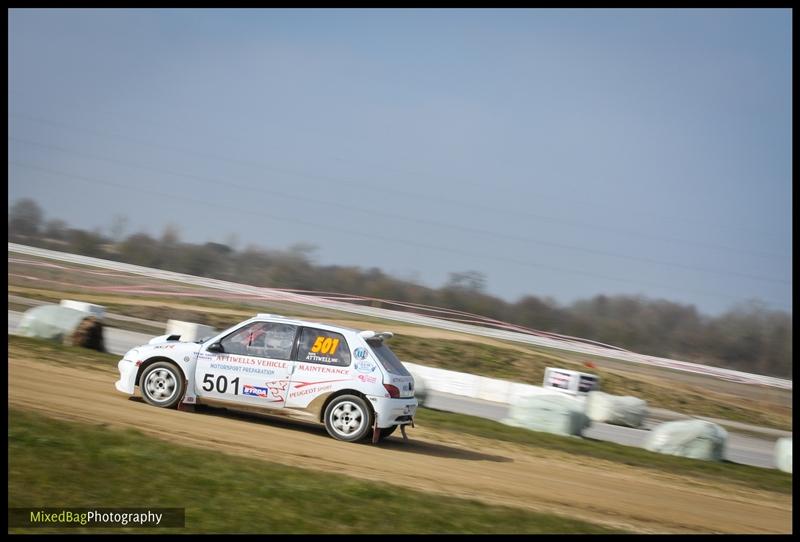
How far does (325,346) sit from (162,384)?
2.38m

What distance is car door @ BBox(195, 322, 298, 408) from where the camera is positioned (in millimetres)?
11266

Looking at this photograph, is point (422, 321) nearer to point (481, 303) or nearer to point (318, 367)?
point (481, 303)

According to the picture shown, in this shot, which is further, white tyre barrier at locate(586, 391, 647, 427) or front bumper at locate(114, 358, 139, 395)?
white tyre barrier at locate(586, 391, 647, 427)

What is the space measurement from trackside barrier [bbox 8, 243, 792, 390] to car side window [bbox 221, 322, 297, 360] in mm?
23646

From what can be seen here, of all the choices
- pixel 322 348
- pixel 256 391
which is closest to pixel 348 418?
pixel 322 348

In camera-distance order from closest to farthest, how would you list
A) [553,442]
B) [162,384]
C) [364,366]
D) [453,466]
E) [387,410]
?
[453,466] < [387,410] < [364,366] < [162,384] < [553,442]

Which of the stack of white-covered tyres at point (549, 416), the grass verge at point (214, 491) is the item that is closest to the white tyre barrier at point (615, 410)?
the stack of white-covered tyres at point (549, 416)

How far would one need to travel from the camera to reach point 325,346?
11.3 m

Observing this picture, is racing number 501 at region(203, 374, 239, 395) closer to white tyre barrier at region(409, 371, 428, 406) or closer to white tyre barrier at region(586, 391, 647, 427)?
white tyre barrier at region(409, 371, 428, 406)

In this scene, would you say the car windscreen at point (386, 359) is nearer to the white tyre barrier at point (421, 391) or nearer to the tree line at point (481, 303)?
the white tyre barrier at point (421, 391)

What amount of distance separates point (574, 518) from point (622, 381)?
24.0m

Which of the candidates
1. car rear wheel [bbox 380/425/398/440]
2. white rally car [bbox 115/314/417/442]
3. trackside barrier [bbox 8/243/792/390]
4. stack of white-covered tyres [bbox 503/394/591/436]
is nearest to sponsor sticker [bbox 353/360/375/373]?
white rally car [bbox 115/314/417/442]

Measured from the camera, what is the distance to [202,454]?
8680 mm

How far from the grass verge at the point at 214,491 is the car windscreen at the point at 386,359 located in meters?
2.75
